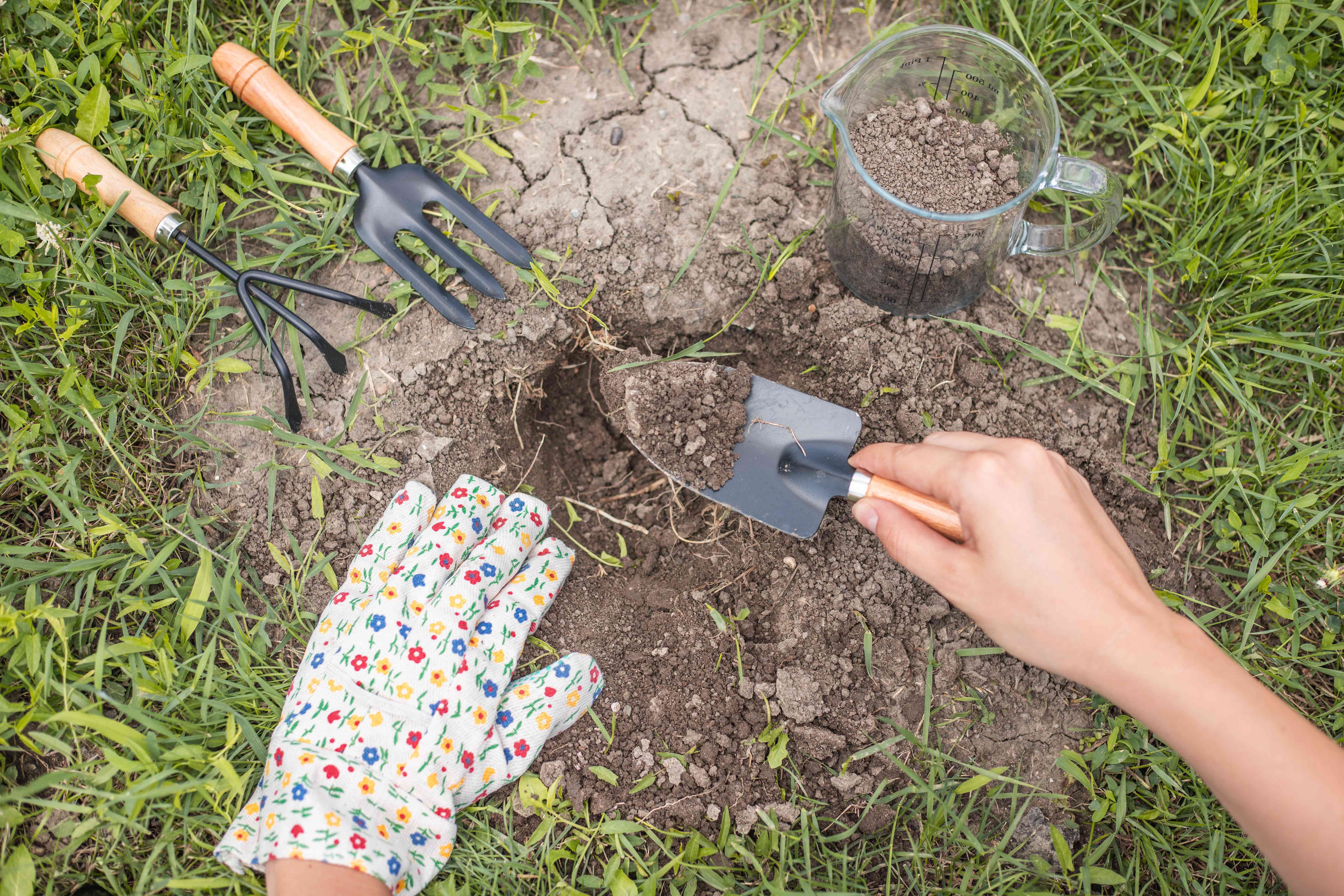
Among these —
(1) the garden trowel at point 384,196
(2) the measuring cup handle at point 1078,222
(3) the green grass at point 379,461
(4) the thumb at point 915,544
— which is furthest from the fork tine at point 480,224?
(2) the measuring cup handle at point 1078,222

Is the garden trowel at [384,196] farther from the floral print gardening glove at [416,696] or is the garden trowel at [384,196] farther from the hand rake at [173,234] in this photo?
the floral print gardening glove at [416,696]

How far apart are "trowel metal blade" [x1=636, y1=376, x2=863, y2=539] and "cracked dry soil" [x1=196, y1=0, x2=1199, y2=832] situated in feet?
0.41

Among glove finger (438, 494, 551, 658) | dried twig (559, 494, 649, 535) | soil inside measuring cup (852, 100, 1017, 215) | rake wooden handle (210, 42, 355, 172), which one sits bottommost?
dried twig (559, 494, 649, 535)

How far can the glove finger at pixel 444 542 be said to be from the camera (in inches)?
75.6

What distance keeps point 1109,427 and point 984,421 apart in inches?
15.0

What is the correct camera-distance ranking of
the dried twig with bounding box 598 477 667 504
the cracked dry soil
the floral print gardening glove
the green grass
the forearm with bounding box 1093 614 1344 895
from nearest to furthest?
1. the forearm with bounding box 1093 614 1344 895
2. the floral print gardening glove
3. the green grass
4. the cracked dry soil
5. the dried twig with bounding box 598 477 667 504

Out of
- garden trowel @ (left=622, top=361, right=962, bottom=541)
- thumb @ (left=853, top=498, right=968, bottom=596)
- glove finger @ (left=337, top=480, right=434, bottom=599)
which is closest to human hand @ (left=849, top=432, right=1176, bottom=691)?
thumb @ (left=853, top=498, right=968, bottom=596)

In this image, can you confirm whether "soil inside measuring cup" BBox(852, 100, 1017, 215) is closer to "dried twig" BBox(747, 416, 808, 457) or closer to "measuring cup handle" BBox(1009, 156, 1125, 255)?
"measuring cup handle" BBox(1009, 156, 1125, 255)

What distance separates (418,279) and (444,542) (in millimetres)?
718

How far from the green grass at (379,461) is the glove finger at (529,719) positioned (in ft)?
0.36

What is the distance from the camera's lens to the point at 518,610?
194 cm

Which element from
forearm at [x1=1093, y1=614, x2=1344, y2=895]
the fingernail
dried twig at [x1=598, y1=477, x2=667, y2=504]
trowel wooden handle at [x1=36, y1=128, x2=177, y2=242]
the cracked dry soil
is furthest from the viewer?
dried twig at [x1=598, y1=477, x2=667, y2=504]

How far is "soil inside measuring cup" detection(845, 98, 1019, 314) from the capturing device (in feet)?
→ 5.92

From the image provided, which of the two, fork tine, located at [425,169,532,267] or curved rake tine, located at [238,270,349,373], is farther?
fork tine, located at [425,169,532,267]
